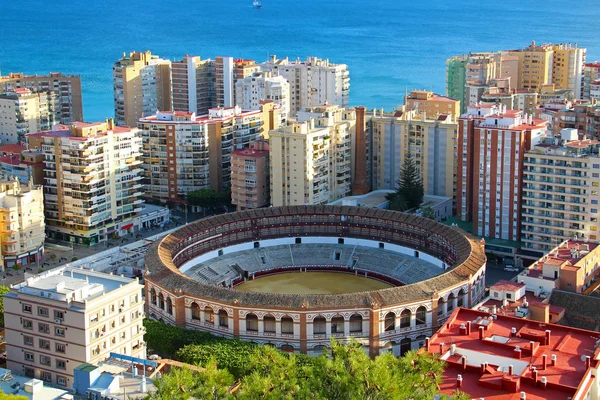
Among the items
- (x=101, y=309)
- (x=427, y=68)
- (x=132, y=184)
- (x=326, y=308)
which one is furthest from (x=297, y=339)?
(x=427, y=68)

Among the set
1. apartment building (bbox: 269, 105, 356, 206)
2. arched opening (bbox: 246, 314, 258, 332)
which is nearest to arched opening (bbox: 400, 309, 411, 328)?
arched opening (bbox: 246, 314, 258, 332)

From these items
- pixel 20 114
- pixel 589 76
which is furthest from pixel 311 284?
pixel 589 76

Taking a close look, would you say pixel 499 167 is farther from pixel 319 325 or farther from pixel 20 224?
pixel 20 224

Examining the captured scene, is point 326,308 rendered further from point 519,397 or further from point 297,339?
point 519,397

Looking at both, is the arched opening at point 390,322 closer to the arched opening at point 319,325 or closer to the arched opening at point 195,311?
the arched opening at point 319,325

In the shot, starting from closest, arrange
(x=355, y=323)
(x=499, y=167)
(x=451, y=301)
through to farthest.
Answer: (x=355, y=323)
(x=451, y=301)
(x=499, y=167)
